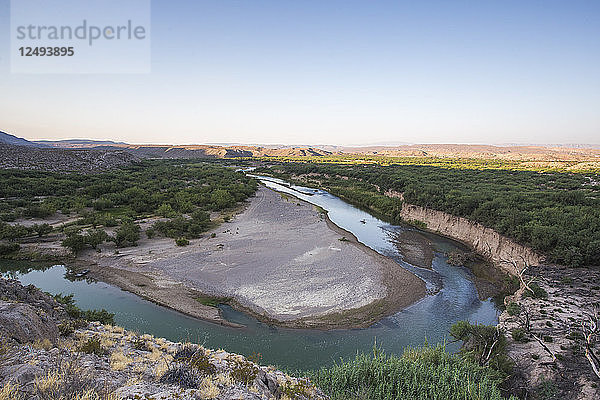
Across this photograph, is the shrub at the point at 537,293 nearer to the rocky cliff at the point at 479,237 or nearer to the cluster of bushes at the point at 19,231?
the rocky cliff at the point at 479,237

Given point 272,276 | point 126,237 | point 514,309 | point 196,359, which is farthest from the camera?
point 126,237

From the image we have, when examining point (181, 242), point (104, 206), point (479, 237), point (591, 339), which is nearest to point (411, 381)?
point (591, 339)

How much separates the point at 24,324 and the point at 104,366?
7.35 feet

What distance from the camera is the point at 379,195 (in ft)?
157

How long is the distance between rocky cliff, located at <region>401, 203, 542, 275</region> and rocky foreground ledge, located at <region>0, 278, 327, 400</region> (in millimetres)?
15939

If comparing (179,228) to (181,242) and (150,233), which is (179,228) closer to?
(150,233)

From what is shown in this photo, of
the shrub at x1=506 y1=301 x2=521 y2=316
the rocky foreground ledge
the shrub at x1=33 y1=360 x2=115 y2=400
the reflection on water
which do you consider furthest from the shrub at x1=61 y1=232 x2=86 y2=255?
the shrub at x1=506 y1=301 x2=521 y2=316

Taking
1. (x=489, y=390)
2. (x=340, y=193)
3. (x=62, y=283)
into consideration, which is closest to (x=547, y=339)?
(x=489, y=390)

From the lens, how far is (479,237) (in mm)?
27062

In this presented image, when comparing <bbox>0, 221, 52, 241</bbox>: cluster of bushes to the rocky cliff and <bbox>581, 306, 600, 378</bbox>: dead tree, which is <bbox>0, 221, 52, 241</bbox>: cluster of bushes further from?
the rocky cliff

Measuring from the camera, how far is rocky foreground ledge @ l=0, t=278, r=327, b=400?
213 inches

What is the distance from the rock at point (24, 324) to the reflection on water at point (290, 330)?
5814mm

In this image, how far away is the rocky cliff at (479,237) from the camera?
21.7m

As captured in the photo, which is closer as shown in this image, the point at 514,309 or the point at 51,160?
the point at 514,309
